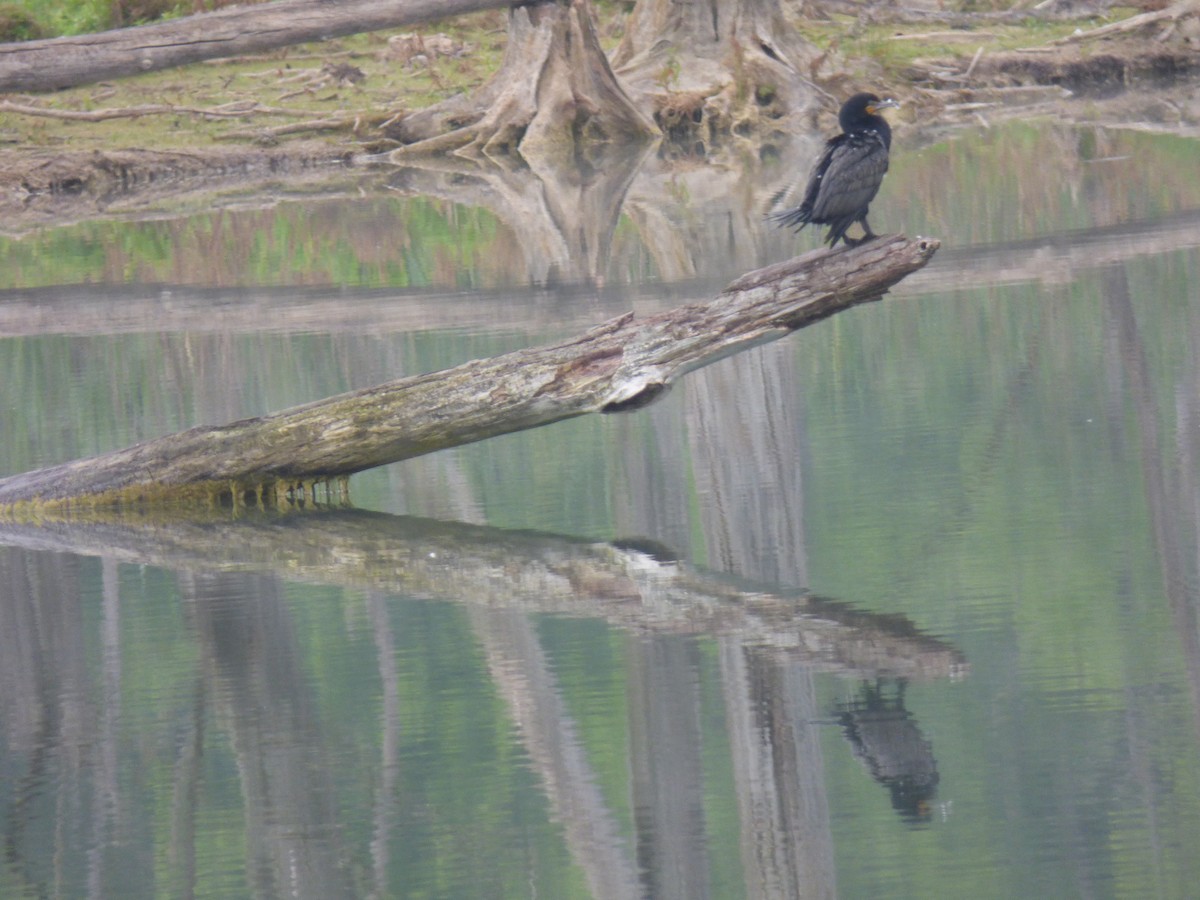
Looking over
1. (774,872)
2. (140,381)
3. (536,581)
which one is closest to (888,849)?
(774,872)

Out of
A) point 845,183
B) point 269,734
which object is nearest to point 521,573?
point 269,734

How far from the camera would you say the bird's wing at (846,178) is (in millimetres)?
6953

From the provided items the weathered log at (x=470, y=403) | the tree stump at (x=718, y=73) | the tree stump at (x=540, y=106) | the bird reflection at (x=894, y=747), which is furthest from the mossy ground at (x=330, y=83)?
the bird reflection at (x=894, y=747)

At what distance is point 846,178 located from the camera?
697cm

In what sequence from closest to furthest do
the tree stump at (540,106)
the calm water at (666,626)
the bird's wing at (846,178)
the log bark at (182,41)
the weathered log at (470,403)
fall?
the calm water at (666,626) < the weathered log at (470,403) < the bird's wing at (846,178) < the log bark at (182,41) < the tree stump at (540,106)

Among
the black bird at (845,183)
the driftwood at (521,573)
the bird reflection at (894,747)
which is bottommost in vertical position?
the bird reflection at (894,747)

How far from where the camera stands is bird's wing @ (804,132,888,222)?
6.95 m

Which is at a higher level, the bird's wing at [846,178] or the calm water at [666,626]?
the bird's wing at [846,178]

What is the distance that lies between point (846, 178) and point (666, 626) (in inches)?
86.4

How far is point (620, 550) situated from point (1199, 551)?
6.33ft

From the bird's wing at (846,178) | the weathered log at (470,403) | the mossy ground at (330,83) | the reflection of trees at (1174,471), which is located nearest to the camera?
the reflection of trees at (1174,471)

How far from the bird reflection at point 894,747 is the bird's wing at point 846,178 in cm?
259

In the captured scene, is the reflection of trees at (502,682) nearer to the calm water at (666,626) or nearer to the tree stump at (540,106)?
the calm water at (666,626)

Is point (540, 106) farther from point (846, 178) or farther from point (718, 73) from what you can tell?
point (846, 178)
